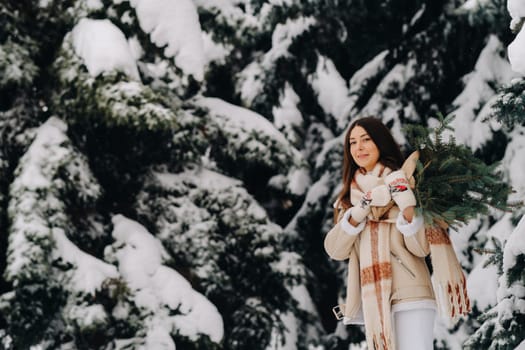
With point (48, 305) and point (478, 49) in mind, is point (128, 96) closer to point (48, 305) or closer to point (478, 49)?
point (48, 305)

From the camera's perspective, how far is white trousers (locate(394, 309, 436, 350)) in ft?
14.6

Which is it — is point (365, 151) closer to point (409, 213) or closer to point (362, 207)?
point (362, 207)

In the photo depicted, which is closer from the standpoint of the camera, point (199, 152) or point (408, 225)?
point (408, 225)

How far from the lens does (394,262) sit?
4566mm

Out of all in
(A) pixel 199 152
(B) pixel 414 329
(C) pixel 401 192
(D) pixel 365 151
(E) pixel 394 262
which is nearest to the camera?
(C) pixel 401 192

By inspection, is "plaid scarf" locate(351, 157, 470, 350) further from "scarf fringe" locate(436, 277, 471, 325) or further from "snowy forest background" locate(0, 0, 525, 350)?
"snowy forest background" locate(0, 0, 525, 350)

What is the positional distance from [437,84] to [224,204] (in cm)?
232

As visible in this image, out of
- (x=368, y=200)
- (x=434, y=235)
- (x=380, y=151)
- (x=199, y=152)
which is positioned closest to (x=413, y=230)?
(x=434, y=235)

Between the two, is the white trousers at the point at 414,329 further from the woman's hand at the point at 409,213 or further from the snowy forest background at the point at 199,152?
the snowy forest background at the point at 199,152

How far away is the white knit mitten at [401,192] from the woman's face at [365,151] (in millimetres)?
338

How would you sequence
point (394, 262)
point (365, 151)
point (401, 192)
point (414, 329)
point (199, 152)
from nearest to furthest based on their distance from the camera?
1. point (401, 192)
2. point (414, 329)
3. point (394, 262)
4. point (365, 151)
5. point (199, 152)

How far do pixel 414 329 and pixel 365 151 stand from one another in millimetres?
909

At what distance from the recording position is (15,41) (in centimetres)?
898

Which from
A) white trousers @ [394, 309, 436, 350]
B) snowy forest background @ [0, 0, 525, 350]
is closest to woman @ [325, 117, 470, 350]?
white trousers @ [394, 309, 436, 350]
